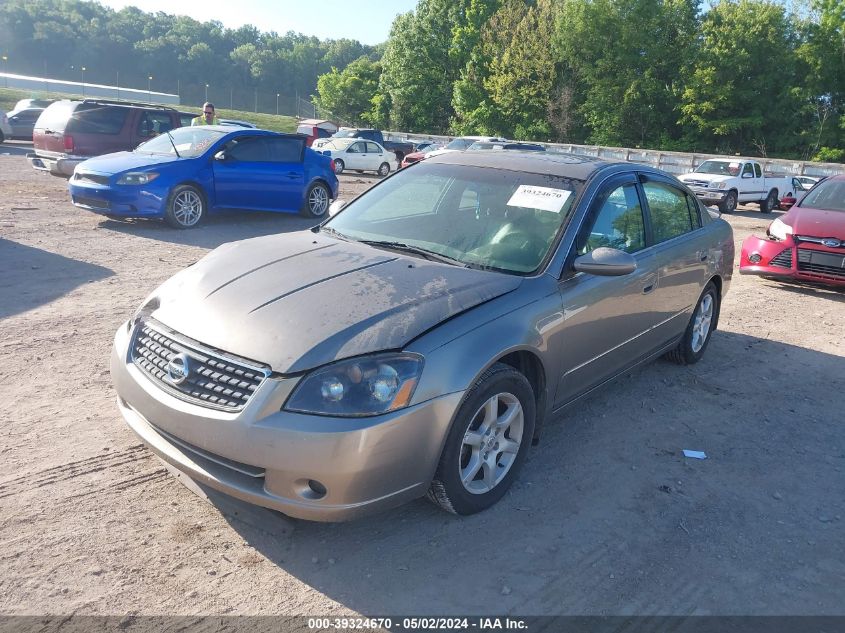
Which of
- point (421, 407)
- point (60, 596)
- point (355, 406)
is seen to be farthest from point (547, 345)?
point (60, 596)

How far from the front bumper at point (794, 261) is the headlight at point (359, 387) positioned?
25.0 ft

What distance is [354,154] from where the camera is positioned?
2597cm

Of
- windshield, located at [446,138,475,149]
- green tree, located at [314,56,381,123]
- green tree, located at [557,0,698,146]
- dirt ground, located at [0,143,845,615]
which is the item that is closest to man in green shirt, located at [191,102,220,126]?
dirt ground, located at [0,143,845,615]

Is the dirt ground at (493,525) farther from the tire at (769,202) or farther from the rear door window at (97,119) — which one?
the tire at (769,202)

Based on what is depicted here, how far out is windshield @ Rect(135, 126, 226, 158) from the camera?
11.0 m

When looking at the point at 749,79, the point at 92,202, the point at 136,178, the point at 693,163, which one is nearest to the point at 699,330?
the point at 136,178

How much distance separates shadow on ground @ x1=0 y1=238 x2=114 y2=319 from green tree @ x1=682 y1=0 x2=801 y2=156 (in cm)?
4619

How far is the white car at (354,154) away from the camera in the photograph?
25.6 metres

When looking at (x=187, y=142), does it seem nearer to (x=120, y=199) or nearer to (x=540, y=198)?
(x=120, y=199)

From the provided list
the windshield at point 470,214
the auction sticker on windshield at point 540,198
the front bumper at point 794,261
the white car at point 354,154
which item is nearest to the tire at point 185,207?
the windshield at point 470,214

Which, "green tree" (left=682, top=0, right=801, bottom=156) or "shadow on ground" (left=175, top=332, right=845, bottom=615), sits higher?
"green tree" (left=682, top=0, right=801, bottom=156)

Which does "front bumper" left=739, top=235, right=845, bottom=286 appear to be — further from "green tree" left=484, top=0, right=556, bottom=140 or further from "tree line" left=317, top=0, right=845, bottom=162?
"green tree" left=484, top=0, right=556, bottom=140

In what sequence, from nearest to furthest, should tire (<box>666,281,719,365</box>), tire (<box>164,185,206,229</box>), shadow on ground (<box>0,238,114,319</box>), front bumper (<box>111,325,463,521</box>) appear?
front bumper (<box>111,325,463,521</box>)
tire (<box>666,281,719,365</box>)
shadow on ground (<box>0,238,114,319</box>)
tire (<box>164,185,206,229</box>)

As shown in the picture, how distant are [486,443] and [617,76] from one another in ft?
174
